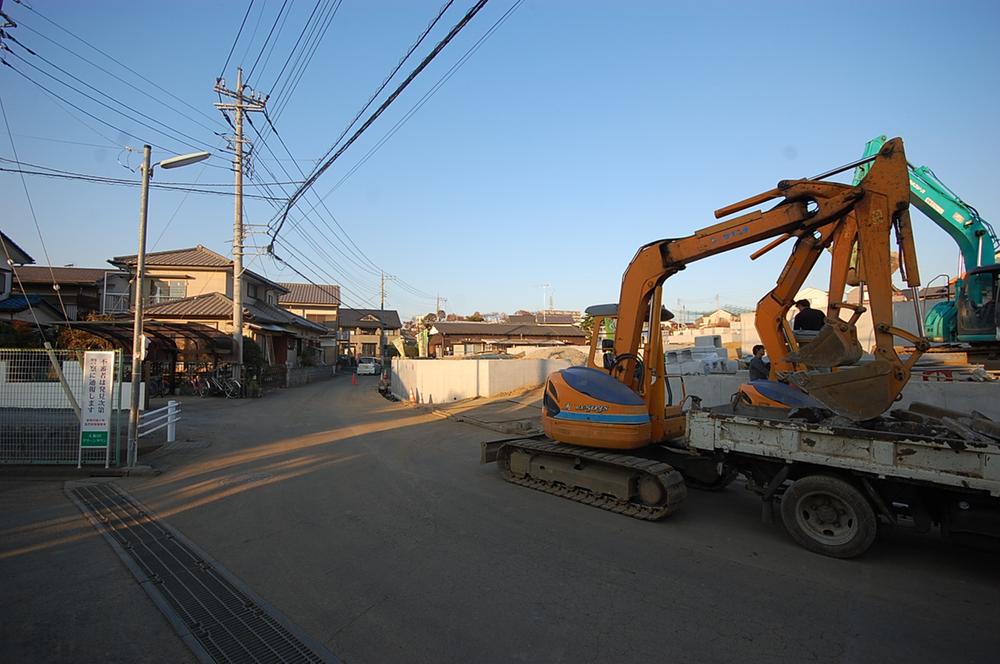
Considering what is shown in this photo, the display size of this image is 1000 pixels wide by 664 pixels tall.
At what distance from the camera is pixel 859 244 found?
5805 millimetres

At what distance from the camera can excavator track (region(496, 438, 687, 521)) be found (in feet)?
20.4

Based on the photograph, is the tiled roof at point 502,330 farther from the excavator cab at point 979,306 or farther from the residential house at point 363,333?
the excavator cab at point 979,306

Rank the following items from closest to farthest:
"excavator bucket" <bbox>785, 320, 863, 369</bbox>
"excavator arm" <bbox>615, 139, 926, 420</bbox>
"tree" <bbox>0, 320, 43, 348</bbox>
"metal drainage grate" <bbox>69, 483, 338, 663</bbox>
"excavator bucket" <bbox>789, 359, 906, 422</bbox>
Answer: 1. "metal drainage grate" <bbox>69, 483, 338, 663</bbox>
2. "excavator bucket" <bbox>789, 359, 906, 422</bbox>
3. "excavator arm" <bbox>615, 139, 926, 420</bbox>
4. "excavator bucket" <bbox>785, 320, 863, 369</bbox>
5. "tree" <bbox>0, 320, 43, 348</bbox>

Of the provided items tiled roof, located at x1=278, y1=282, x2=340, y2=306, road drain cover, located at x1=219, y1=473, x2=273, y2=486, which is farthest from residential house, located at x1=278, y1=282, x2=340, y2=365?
road drain cover, located at x1=219, y1=473, x2=273, y2=486

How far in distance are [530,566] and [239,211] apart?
24925mm

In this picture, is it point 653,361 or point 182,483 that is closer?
point 653,361

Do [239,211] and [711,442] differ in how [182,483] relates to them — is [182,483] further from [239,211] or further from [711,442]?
[239,211]

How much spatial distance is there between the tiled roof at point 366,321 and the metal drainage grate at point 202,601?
60.0m

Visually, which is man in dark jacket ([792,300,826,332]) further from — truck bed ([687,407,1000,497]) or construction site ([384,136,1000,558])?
truck bed ([687,407,1000,497])

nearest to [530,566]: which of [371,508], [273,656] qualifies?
[273,656]

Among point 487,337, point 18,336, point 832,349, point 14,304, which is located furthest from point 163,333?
point 832,349

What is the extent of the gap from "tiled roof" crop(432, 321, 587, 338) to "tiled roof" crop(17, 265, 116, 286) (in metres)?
21.0

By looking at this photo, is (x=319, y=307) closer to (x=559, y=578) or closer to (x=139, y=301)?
(x=139, y=301)

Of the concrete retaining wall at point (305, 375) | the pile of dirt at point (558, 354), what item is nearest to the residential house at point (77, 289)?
the concrete retaining wall at point (305, 375)
